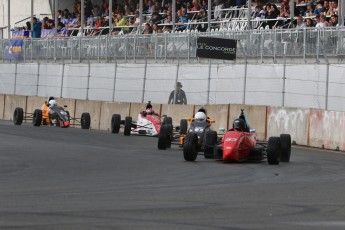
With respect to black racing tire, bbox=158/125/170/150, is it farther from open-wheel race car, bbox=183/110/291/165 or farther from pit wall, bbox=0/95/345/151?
pit wall, bbox=0/95/345/151

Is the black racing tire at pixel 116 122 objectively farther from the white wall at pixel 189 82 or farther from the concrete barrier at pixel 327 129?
the concrete barrier at pixel 327 129

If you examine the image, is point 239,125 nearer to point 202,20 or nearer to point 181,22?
point 202,20

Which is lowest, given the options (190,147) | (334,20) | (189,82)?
(190,147)

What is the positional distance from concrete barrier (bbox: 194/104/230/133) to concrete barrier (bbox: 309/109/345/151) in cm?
370

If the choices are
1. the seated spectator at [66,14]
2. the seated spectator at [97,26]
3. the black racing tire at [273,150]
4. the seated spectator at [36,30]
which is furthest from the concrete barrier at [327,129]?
the seated spectator at [66,14]

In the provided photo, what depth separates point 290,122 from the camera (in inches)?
1092

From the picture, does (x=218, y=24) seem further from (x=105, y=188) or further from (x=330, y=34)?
(x=105, y=188)

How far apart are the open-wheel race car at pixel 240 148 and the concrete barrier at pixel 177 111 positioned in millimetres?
10047

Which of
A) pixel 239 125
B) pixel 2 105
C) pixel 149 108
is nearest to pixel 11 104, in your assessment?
pixel 2 105

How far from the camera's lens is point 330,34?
27844 millimetres

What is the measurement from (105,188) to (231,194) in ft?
5.77

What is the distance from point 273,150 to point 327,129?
601 cm

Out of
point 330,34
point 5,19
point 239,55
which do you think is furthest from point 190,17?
point 5,19

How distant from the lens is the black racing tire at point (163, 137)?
78.8 feet
